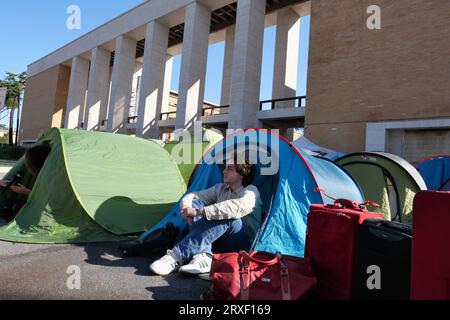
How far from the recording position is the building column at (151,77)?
22344 millimetres

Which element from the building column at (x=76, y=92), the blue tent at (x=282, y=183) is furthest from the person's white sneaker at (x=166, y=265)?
the building column at (x=76, y=92)

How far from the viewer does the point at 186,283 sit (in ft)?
9.34

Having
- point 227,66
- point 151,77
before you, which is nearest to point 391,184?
Result: point 151,77

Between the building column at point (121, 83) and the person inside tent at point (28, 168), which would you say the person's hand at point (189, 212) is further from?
the building column at point (121, 83)

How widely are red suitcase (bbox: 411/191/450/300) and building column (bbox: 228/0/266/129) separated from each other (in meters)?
15.6

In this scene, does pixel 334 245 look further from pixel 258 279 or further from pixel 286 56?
pixel 286 56

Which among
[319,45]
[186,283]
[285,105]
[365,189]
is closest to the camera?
[186,283]

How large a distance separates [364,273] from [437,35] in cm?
1313

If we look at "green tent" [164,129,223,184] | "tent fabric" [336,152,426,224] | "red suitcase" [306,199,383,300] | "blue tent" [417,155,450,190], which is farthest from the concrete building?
"red suitcase" [306,199,383,300]

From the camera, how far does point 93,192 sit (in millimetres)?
4531

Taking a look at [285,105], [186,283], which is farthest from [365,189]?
[285,105]

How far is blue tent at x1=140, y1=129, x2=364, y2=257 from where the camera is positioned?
3.31 meters

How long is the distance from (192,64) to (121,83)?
24.9 ft
